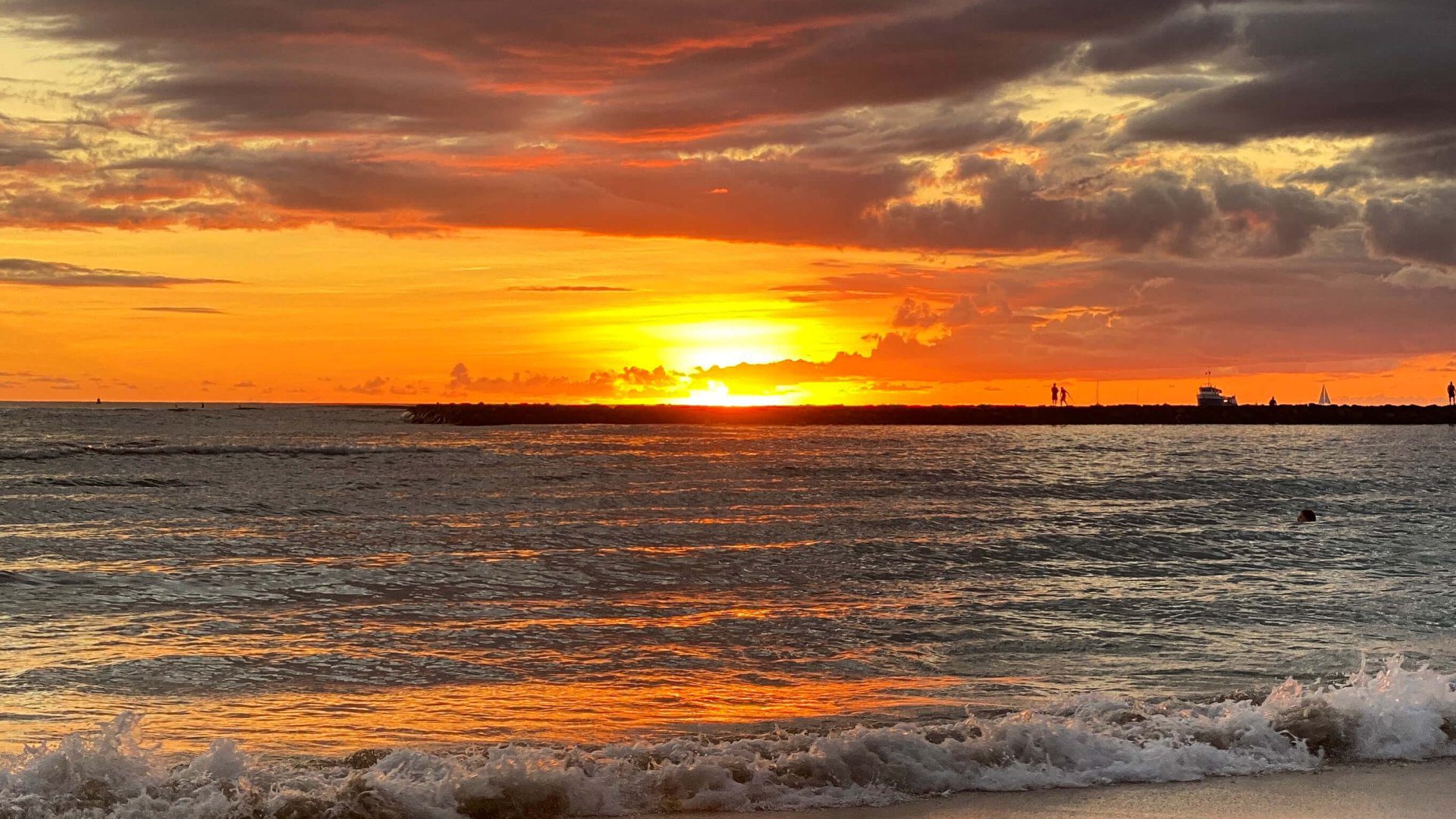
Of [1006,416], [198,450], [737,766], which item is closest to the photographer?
[737,766]

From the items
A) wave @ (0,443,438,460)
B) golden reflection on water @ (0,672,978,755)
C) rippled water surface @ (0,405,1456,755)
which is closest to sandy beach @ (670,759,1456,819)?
rippled water surface @ (0,405,1456,755)

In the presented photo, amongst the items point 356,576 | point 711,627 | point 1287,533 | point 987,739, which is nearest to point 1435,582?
point 1287,533

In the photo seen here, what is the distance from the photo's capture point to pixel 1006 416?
152 metres

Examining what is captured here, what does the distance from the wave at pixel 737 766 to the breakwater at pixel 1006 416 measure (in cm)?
13202

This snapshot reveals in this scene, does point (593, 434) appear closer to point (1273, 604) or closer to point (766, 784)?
point (1273, 604)

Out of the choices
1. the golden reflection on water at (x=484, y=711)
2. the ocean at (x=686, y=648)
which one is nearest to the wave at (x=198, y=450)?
the ocean at (x=686, y=648)

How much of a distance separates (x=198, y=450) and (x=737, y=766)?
223 feet

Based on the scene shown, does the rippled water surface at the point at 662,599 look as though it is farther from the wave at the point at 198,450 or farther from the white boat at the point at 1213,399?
the white boat at the point at 1213,399

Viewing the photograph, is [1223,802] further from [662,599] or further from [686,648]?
[662,599]

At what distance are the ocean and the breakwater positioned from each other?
4404 inches

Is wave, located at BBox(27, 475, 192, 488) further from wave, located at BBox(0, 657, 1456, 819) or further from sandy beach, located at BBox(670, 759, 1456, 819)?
sandy beach, located at BBox(670, 759, 1456, 819)

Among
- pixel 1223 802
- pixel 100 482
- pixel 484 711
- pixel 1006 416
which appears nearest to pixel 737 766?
pixel 484 711

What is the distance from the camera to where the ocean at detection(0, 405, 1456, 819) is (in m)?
9.94

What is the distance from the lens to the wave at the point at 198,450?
64375mm
